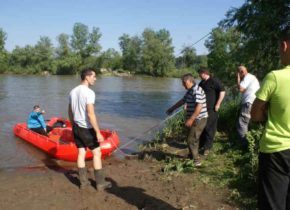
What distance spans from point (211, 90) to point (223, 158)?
153 cm

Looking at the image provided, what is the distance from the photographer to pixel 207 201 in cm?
524

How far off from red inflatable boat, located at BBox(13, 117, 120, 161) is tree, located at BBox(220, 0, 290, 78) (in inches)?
198

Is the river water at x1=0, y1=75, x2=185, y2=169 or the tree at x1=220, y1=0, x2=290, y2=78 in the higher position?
the tree at x1=220, y1=0, x2=290, y2=78

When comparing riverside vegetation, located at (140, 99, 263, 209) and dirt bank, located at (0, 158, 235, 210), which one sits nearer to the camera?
dirt bank, located at (0, 158, 235, 210)

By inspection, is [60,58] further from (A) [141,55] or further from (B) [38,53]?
(A) [141,55]

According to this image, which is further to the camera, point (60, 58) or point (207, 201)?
point (60, 58)

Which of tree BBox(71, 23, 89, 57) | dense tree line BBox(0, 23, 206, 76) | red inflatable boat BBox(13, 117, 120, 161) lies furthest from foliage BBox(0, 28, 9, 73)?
red inflatable boat BBox(13, 117, 120, 161)

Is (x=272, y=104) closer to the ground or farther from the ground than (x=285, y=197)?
farther from the ground

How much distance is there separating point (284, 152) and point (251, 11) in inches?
369

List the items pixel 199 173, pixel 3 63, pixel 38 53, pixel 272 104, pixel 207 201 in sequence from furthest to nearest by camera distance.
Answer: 1. pixel 38 53
2. pixel 3 63
3. pixel 199 173
4. pixel 207 201
5. pixel 272 104

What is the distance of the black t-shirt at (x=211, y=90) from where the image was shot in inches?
324

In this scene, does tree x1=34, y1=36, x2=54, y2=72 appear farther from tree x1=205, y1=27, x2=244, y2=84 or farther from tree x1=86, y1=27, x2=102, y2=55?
tree x1=205, y1=27, x2=244, y2=84

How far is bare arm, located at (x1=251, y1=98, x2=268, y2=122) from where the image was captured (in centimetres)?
318

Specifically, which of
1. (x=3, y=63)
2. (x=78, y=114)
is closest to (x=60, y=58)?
(x=3, y=63)
